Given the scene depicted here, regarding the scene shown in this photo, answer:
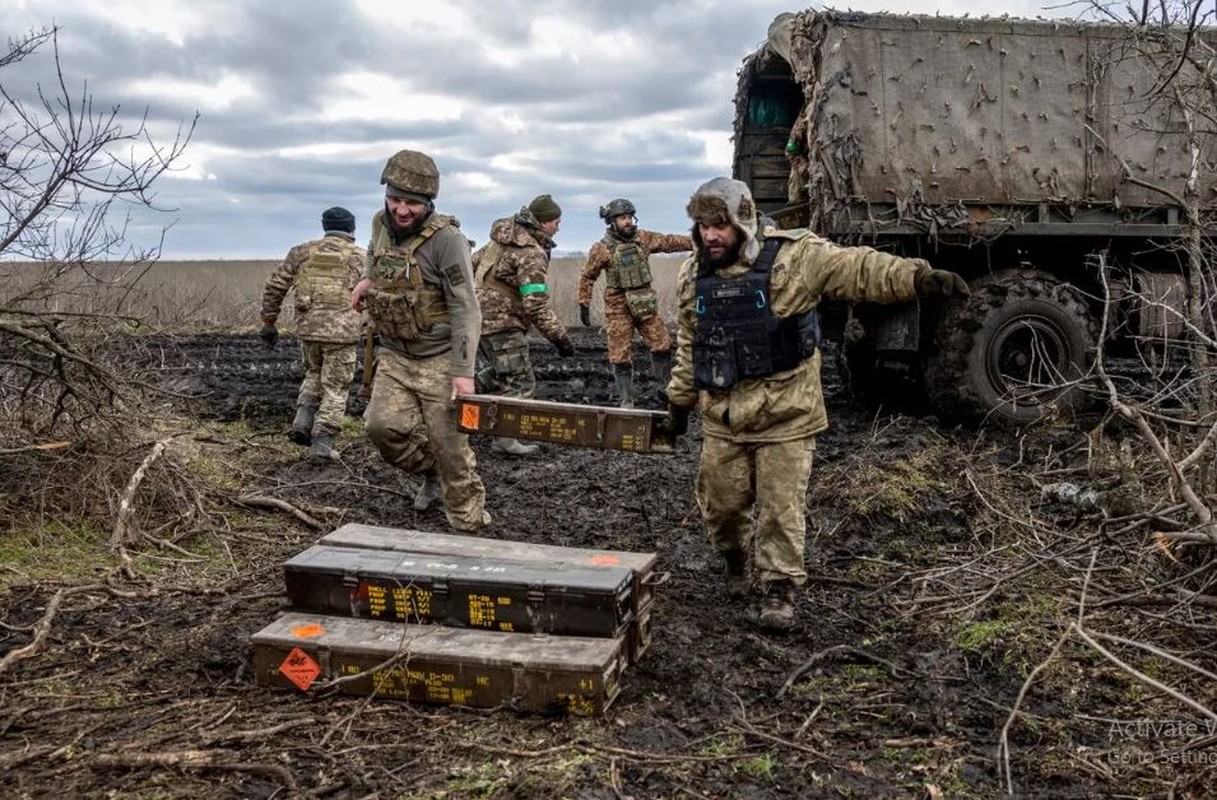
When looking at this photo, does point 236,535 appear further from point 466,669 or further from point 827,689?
point 827,689

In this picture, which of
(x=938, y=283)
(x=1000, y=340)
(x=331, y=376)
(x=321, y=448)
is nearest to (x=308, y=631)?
(x=938, y=283)

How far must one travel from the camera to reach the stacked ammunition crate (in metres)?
3.90

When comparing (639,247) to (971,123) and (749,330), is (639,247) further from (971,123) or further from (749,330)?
(749,330)

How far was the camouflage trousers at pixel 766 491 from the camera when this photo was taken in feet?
16.1

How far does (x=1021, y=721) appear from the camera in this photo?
155 inches

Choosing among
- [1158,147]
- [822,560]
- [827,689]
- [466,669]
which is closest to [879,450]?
[822,560]

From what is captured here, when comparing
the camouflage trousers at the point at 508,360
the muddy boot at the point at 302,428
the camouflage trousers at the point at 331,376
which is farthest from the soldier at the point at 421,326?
the camouflage trousers at the point at 508,360

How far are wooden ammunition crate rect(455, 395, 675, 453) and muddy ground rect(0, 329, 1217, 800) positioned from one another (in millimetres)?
800

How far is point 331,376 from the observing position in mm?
8289

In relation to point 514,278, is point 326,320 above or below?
below

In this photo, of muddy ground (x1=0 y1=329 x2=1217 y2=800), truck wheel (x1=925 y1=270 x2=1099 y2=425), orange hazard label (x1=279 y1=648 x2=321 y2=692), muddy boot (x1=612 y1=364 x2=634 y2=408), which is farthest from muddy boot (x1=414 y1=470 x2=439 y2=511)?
truck wheel (x1=925 y1=270 x2=1099 y2=425)

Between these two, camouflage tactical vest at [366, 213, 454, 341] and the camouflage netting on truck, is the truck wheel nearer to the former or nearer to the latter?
the camouflage netting on truck

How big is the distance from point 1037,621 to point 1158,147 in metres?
5.39

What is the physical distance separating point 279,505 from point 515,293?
2.77m
